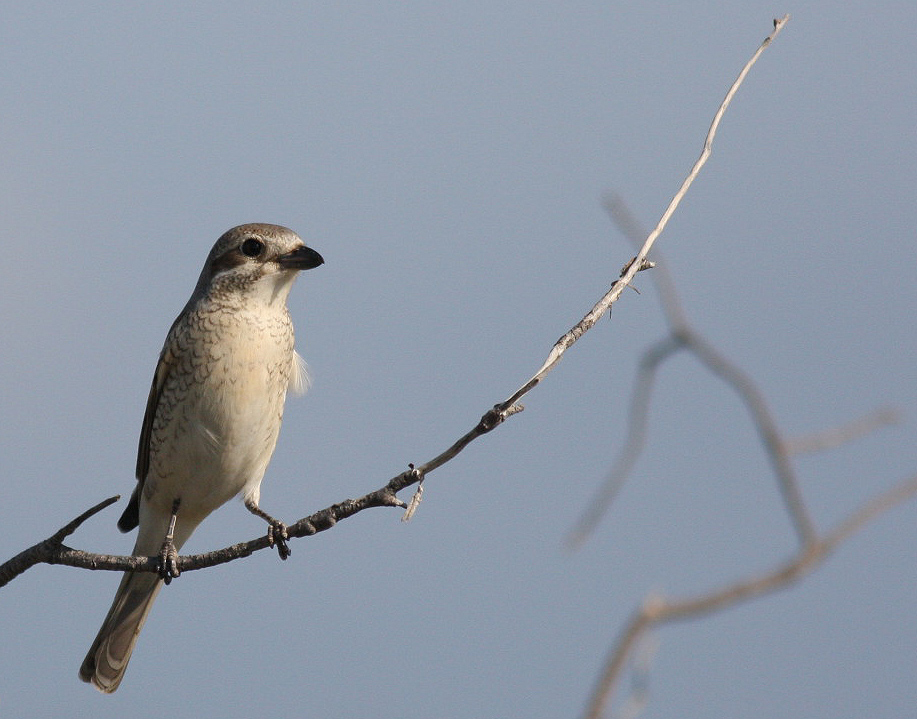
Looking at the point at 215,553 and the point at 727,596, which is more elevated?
the point at 727,596

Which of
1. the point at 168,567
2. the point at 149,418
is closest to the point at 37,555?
the point at 168,567

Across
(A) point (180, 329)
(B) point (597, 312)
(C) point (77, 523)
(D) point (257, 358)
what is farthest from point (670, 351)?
(A) point (180, 329)

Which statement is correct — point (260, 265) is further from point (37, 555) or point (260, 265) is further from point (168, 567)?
point (37, 555)

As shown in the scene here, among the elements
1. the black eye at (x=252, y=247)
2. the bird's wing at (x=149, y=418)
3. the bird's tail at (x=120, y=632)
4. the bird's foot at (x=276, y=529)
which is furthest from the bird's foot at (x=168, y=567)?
the black eye at (x=252, y=247)

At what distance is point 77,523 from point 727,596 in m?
2.86

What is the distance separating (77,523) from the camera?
393cm

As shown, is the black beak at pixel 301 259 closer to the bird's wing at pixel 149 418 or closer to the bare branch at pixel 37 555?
the bird's wing at pixel 149 418

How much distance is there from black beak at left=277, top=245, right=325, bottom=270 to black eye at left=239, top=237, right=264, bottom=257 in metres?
0.12

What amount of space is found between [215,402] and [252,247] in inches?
35.1

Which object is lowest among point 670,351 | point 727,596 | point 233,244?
point 727,596

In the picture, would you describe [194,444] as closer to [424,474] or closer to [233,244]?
[233,244]

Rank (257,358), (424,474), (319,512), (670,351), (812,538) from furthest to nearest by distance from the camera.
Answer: (257,358) < (319,512) < (424,474) < (670,351) < (812,538)

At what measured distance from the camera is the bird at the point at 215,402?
18.6ft

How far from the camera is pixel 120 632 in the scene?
6281 mm
